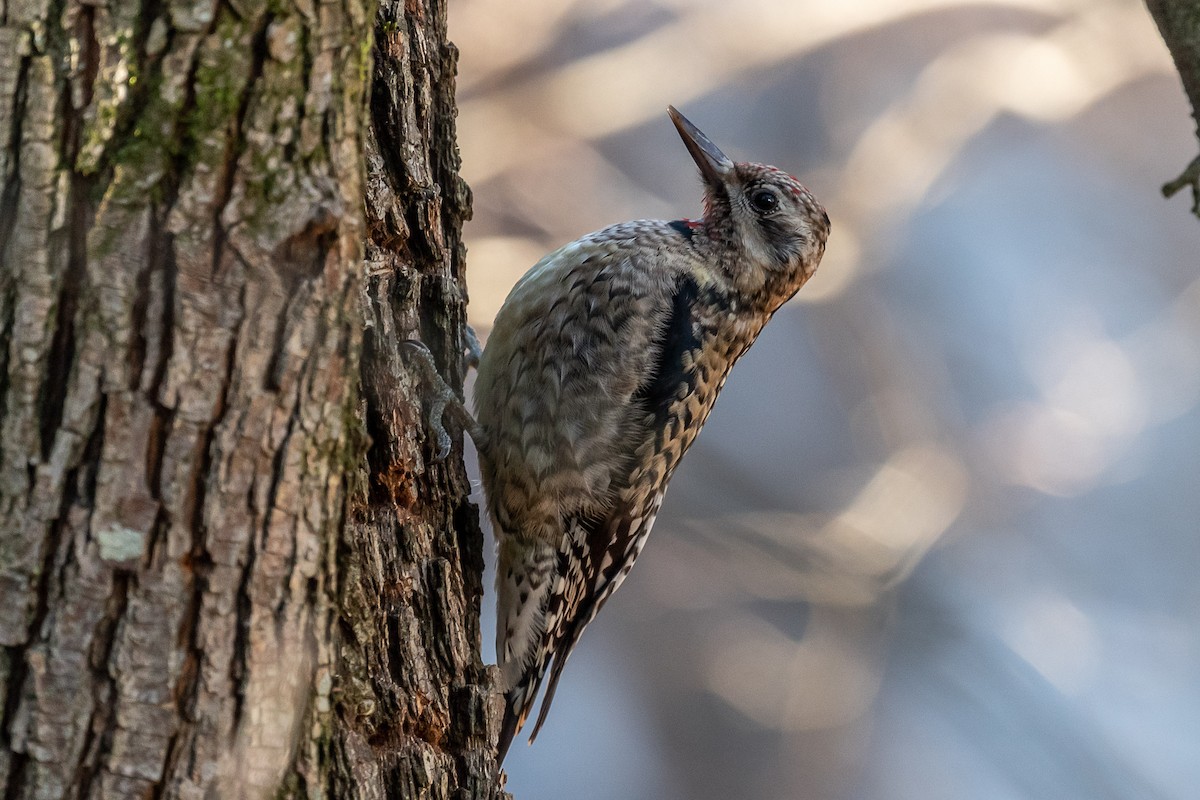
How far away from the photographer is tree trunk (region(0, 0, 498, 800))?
136cm

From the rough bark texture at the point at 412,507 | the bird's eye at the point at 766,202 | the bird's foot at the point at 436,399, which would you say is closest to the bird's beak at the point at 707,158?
the bird's eye at the point at 766,202

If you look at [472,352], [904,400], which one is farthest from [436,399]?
[904,400]

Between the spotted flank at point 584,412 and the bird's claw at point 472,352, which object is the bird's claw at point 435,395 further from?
the bird's claw at point 472,352

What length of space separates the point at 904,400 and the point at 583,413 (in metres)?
4.28

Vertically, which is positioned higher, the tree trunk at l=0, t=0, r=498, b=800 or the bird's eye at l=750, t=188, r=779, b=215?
the bird's eye at l=750, t=188, r=779, b=215

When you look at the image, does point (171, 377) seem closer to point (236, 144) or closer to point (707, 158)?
point (236, 144)

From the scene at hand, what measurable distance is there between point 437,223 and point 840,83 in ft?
16.3

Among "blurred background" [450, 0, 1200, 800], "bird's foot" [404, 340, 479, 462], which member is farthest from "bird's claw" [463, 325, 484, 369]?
"blurred background" [450, 0, 1200, 800]

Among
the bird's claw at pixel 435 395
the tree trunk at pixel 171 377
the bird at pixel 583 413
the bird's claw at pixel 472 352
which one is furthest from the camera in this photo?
the bird's claw at pixel 472 352

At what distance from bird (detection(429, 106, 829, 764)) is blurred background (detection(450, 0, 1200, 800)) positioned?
3478 mm

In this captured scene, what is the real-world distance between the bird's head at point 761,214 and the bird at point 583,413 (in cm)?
15

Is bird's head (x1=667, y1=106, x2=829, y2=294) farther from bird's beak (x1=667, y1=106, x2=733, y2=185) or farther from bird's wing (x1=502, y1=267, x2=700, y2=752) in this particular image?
bird's wing (x1=502, y1=267, x2=700, y2=752)

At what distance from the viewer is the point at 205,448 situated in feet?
4.60

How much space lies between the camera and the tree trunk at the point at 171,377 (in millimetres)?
1364
